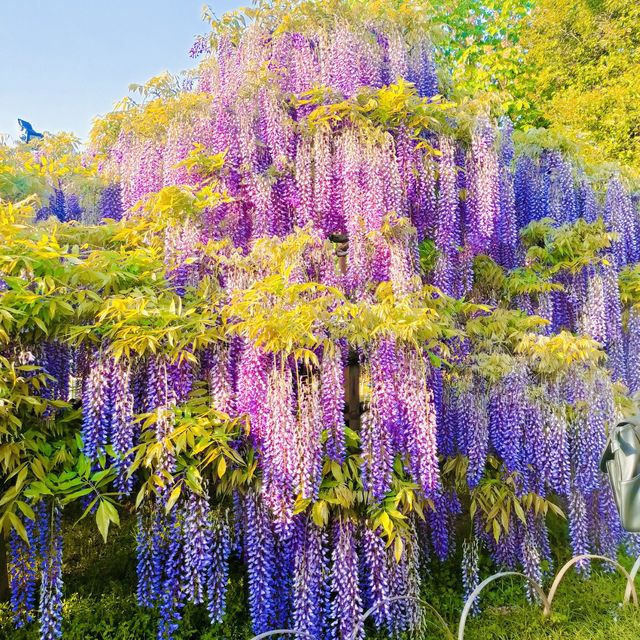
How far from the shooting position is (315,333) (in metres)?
3.57

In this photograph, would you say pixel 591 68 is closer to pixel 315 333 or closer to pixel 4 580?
pixel 315 333

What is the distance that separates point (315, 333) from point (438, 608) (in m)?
3.12

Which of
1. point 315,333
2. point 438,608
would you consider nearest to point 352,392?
point 315,333

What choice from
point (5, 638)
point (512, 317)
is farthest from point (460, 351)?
point (5, 638)

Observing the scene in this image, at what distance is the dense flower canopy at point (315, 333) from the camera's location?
3.45 m

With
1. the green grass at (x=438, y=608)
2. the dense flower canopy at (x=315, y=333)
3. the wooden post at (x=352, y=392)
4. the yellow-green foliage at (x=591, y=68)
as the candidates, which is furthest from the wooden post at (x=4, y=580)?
the yellow-green foliage at (x=591, y=68)

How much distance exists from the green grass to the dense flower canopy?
414 millimetres

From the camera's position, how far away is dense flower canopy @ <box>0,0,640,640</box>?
3.45 metres

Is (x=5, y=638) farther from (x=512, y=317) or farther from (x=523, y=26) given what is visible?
(x=523, y=26)

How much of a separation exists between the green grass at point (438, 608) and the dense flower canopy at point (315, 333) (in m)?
0.41

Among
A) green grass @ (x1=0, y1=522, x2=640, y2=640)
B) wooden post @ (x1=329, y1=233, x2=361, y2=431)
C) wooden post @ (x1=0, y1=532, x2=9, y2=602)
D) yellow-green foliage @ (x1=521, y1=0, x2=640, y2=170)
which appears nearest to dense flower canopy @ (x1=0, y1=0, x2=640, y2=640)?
wooden post @ (x1=329, y1=233, x2=361, y2=431)

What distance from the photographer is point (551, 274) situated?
238 inches

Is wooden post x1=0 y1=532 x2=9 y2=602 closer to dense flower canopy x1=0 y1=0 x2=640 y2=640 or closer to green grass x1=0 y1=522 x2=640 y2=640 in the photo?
green grass x1=0 y1=522 x2=640 y2=640

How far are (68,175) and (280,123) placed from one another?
2.75m
